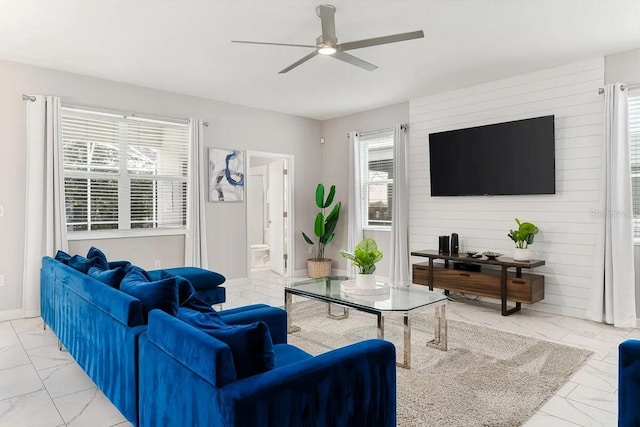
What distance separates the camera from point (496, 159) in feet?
16.4

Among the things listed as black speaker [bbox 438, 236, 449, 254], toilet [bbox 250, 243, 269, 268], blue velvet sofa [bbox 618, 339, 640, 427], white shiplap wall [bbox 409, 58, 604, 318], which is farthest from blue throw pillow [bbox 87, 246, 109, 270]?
toilet [bbox 250, 243, 269, 268]

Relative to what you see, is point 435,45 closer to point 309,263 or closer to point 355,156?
point 355,156

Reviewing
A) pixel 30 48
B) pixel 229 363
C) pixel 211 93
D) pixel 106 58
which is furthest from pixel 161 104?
pixel 229 363

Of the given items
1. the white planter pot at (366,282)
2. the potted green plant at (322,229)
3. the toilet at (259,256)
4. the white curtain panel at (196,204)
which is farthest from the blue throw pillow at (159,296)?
the toilet at (259,256)

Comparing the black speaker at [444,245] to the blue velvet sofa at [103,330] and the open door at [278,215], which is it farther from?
the blue velvet sofa at [103,330]

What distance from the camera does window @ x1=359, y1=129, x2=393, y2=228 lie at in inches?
252

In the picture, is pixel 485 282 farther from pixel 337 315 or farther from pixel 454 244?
pixel 337 315

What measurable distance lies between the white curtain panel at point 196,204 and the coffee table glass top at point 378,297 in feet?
7.18

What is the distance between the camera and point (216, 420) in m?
Result: 1.42

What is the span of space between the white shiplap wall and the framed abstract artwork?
2.99 metres

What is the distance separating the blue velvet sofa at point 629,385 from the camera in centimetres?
168

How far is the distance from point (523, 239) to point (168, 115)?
180 inches

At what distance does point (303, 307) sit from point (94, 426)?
2710mm

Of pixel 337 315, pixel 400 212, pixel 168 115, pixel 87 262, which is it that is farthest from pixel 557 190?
pixel 168 115
